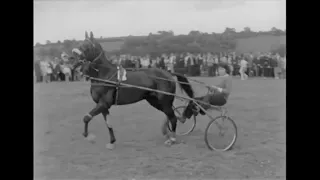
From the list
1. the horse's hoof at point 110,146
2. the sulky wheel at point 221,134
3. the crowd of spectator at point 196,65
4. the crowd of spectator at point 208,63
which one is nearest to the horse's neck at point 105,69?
the horse's hoof at point 110,146

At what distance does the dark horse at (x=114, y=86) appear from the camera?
6.48m

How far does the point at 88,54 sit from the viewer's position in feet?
21.3

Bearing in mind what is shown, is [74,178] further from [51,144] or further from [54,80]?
[54,80]

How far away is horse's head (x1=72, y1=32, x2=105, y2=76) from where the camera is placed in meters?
6.43

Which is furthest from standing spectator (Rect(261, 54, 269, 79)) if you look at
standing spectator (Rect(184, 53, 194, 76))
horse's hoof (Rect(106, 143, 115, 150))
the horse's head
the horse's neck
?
horse's hoof (Rect(106, 143, 115, 150))

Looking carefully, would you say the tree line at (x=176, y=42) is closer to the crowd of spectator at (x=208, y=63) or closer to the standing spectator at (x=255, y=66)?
the crowd of spectator at (x=208, y=63)

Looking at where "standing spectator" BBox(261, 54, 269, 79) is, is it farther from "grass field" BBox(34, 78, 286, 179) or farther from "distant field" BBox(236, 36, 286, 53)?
"grass field" BBox(34, 78, 286, 179)

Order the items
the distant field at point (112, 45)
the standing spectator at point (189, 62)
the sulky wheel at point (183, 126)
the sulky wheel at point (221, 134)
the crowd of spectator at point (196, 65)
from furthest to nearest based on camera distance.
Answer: the standing spectator at point (189, 62), the crowd of spectator at point (196, 65), the distant field at point (112, 45), the sulky wheel at point (183, 126), the sulky wheel at point (221, 134)

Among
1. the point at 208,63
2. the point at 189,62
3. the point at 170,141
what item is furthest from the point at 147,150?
the point at 189,62

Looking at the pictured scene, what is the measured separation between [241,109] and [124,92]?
186 inches

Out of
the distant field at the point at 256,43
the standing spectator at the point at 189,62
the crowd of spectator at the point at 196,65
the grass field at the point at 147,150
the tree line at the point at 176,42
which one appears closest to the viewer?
the grass field at the point at 147,150

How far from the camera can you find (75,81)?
16.4 m

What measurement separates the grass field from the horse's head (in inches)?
50.9

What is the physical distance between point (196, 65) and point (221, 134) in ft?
33.2
